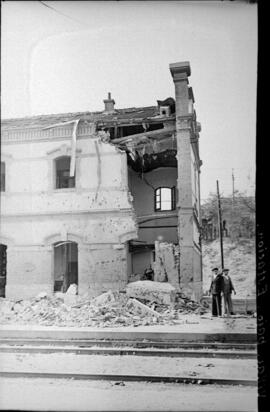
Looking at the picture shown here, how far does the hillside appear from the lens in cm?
338

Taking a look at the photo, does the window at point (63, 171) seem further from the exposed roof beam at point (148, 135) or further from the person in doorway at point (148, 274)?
the person in doorway at point (148, 274)

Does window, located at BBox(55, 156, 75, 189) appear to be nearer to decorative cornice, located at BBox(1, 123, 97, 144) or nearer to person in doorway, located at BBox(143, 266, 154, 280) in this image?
decorative cornice, located at BBox(1, 123, 97, 144)

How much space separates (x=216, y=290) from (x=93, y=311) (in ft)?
3.36

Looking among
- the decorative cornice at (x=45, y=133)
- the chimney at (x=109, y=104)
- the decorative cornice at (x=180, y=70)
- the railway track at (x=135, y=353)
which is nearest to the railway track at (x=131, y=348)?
the railway track at (x=135, y=353)

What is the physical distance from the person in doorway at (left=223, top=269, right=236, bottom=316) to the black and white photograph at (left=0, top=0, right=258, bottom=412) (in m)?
0.02

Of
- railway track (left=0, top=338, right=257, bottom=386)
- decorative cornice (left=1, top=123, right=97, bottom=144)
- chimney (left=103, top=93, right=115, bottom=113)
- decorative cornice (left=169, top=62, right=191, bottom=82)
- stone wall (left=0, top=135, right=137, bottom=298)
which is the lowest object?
railway track (left=0, top=338, right=257, bottom=386)

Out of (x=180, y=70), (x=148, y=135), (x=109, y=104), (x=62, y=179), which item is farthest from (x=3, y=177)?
(x=180, y=70)

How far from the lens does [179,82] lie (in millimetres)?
3809

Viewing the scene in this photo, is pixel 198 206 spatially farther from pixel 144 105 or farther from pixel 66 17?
pixel 66 17

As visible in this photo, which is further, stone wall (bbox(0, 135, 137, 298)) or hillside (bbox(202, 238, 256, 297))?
stone wall (bbox(0, 135, 137, 298))

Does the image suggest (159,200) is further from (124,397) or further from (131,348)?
(124,397)

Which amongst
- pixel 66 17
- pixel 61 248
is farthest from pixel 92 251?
pixel 66 17

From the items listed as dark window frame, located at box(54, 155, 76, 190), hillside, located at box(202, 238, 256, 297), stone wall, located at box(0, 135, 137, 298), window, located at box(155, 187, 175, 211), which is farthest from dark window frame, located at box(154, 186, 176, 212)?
dark window frame, located at box(54, 155, 76, 190)

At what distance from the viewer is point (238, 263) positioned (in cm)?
347
